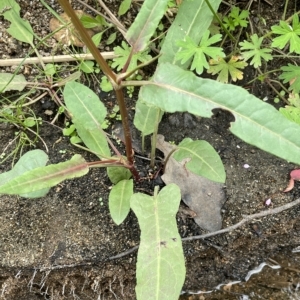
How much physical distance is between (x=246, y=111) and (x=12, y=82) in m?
1.03

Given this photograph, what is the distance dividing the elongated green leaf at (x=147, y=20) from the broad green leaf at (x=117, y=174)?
0.53 metres

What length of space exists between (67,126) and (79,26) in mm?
791

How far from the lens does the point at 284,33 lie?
1631 millimetres

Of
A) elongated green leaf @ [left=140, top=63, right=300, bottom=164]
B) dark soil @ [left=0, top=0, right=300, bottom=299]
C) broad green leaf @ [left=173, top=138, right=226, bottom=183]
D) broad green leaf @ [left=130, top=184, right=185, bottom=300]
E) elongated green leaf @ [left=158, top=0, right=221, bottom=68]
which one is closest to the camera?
elongated green leaf @ [left=140, top=63, right=300, bottom=164]

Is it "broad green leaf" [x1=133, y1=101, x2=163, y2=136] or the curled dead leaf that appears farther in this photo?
the curled dead leaf

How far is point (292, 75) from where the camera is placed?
171 cm

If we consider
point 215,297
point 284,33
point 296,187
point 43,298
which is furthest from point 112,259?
point 284,33

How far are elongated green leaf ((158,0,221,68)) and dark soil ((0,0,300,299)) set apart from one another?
33cm

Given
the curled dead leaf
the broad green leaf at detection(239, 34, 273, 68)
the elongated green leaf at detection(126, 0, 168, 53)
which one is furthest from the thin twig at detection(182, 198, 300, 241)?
the curled dead leaf

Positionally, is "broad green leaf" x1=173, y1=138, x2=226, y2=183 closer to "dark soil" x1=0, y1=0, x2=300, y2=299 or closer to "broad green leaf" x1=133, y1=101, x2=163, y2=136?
"broad green leaf" x1=133, y1=101, x2=163, y2=136

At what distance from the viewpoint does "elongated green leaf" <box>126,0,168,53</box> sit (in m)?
1.16

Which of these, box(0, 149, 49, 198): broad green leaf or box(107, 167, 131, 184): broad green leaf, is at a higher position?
box(0, 149, 49, 198): broad green leaf

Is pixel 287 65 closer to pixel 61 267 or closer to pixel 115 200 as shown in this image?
pixel 115 200

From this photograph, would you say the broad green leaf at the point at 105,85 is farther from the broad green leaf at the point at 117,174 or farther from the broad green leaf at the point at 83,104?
the broad green leaf at the point at 117,174
